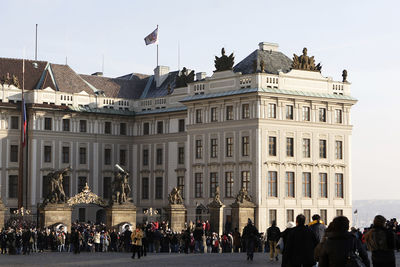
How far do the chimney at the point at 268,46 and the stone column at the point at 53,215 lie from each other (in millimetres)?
23666

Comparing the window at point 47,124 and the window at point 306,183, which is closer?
the window at point 306,183

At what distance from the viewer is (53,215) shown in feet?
167

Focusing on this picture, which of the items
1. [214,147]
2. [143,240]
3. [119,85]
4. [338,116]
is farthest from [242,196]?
[143,240]

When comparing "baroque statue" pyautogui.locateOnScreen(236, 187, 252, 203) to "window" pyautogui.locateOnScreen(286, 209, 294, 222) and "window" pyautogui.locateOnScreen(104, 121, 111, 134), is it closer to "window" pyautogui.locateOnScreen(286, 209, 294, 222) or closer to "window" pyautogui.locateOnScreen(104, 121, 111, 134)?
"window" pyautogui.locateOnScreen(286, 209, 294, 222)

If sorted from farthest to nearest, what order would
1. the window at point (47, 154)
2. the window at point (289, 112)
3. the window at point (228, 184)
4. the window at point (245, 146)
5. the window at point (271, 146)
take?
the window at point (47, 154)
the window at point (228, 184)
the window at point (289, 112)
the window at point (245, 146)
the window at point (271, 146)

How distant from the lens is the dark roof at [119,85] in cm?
8019

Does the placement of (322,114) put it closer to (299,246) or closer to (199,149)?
(199,149)

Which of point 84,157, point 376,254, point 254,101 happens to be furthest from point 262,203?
point 376,254

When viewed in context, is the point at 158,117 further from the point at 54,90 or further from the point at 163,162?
the point at 54,90

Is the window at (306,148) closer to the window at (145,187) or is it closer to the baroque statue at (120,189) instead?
the window at (145,187)

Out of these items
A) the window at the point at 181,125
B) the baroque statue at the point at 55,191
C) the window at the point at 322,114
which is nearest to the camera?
the baroque statue at the point at 55,191

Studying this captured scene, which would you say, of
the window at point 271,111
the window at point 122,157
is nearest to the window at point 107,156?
the window at point 122,157

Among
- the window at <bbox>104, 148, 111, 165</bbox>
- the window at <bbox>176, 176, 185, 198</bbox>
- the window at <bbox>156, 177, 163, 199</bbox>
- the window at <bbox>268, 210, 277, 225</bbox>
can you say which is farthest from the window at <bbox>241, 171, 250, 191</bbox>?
the window at <bbox>104, 148, 111, 165</bbox>

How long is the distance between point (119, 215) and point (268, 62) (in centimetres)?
2048
